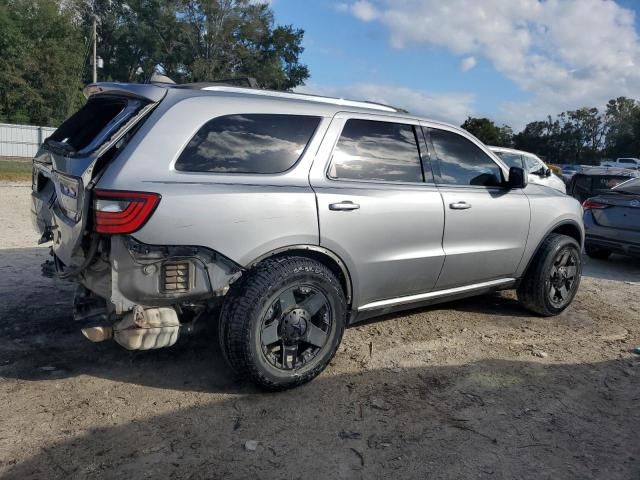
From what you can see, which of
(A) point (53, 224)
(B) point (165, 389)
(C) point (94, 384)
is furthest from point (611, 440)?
(A) point (53, 224)

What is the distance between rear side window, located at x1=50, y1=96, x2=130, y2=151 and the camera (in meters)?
3.45

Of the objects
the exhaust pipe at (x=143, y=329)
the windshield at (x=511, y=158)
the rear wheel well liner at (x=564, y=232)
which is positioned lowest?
the exhaust pipe at (x=143, y=329)

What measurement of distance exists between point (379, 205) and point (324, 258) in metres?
0.56

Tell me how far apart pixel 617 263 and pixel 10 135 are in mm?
31216

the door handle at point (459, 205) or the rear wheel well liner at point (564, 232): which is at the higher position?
the door handle at point (459, 205)

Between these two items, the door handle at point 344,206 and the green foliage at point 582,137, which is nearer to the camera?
the door handle at point 344,206

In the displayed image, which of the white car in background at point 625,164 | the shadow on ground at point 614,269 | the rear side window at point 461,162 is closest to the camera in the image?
the rear side window at point 461,162

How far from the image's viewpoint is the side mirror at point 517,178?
4775mm

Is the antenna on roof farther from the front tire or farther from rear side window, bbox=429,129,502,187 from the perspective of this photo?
rear side window, bbox=429,129,502,187

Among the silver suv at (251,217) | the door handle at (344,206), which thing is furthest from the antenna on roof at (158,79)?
the door handle at (344,206)

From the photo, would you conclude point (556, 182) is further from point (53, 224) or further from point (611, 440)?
point (53, 224)

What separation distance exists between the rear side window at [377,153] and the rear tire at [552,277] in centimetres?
168

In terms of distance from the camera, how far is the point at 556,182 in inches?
511

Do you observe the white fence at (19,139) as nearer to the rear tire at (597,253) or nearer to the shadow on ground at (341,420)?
the rear tire at (597,253)
